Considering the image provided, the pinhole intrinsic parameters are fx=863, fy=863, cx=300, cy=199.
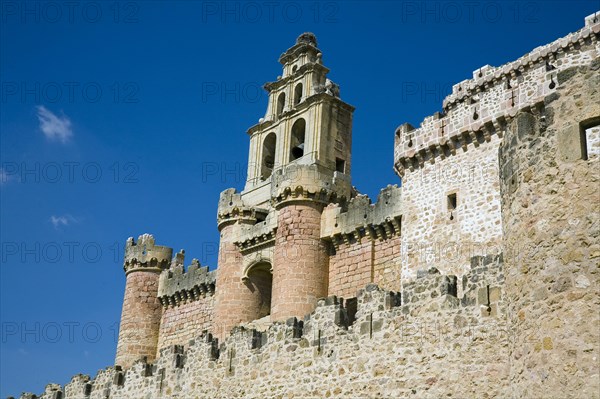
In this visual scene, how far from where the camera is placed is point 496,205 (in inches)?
765

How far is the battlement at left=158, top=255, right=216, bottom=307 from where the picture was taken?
31.6 m

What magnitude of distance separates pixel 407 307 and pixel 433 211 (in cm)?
800

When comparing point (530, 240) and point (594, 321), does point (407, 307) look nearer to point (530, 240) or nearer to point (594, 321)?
point (530, 240)

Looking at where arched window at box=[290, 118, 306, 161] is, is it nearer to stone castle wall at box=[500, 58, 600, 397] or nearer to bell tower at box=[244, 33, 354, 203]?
bell tower at box=[244, 33, 354, 203]

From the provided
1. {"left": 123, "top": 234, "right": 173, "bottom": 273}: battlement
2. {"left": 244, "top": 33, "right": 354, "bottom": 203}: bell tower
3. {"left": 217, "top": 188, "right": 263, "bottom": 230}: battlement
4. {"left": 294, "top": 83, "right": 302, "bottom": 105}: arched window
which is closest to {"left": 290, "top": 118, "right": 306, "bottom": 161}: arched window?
{"left": 244, "top": 33, "right": 354, "bottom": 203}: bell tower

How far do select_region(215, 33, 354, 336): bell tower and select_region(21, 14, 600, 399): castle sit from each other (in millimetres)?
59

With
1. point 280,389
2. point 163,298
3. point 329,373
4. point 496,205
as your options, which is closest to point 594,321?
point 329,373

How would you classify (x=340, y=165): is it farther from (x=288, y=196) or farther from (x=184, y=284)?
(x=184, y=284)

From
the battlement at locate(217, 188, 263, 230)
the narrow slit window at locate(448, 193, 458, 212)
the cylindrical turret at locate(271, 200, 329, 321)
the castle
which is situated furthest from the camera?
the battlement at locate(217, 188, 263, 230)

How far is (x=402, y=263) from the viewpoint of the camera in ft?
71.2

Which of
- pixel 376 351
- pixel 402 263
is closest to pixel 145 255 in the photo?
pixel 402 263

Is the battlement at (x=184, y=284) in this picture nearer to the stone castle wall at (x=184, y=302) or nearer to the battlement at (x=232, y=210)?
the stone castle wall at (x=184, y=302)

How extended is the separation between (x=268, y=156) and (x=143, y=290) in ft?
A: 24.7

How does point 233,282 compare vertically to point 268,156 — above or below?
below
